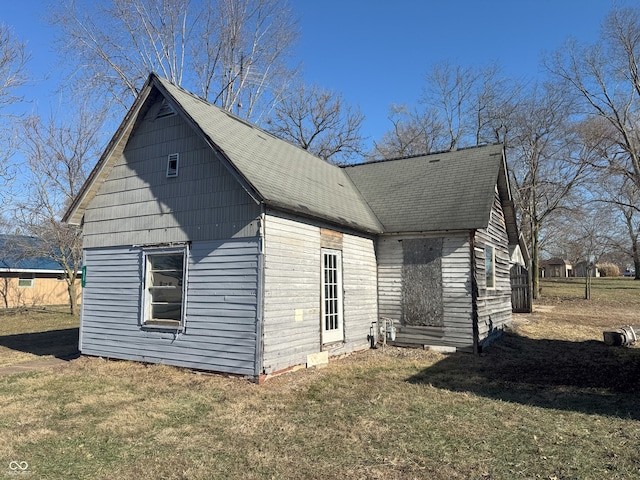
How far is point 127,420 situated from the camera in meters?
→ 6.07

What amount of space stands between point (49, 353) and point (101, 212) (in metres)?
4.54

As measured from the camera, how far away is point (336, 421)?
6027 mm

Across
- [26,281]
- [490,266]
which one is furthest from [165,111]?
[26,281]

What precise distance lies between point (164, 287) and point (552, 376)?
8.46 meters

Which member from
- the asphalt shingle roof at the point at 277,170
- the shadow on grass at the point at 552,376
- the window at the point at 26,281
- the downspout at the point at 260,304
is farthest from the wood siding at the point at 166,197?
the window at the point at 26,281

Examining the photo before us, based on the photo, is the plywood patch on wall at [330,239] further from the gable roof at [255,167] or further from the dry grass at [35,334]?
the dry grass at [35,334]

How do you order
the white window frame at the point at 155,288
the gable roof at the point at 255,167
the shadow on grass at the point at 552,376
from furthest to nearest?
the white window frame at the point at 155,288 → the gable roof at the point at 255,167 → the shadow on grass at the point at 552,376

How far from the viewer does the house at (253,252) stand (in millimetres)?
8656

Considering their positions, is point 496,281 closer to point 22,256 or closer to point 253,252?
point 253,252

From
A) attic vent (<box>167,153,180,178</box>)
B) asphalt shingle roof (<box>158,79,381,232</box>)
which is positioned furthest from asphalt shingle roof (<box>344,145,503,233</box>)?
attic vent (<box>167,153,180,178</box>)

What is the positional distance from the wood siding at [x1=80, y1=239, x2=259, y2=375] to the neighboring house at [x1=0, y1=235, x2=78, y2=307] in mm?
18811

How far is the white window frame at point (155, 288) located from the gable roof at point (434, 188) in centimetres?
593

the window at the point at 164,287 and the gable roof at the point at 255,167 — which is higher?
the gable roof at the point at 255,167

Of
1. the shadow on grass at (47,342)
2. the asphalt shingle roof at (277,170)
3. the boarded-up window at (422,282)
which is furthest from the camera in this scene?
the shadow on grass at (47,342)
